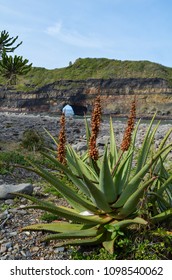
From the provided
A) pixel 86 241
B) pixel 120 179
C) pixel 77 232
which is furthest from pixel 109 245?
pixel 120 179

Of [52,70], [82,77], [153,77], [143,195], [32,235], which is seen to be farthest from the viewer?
[52,70]

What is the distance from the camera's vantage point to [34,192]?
5680 mm

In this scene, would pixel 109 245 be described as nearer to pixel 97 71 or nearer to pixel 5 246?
pixel 5 246

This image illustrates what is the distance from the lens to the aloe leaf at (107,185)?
330 cm

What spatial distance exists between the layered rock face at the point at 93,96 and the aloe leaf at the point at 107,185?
102327 millimetres

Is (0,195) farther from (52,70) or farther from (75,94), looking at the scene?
(52,70)

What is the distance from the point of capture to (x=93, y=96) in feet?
374

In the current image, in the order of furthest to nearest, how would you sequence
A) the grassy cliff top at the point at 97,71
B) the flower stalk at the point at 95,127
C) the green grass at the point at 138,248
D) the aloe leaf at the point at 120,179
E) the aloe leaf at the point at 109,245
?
the grassy cliff top at the point at 97,71, the aloe leaf at the point at 120,179, the green grass at the point at 138,248, the aloe leaf at the point at 109,245, the flower stalk at the point at 95,127

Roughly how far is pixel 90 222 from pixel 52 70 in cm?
12739

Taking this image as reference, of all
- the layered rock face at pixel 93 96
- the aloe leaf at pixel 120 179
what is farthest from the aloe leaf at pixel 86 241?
the layered rock face at pixel 93 96

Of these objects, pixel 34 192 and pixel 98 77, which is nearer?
pixel 34 192

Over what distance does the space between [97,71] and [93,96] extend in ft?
36.9

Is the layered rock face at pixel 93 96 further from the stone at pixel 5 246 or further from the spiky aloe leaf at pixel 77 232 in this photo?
the stone at pixel 5 246

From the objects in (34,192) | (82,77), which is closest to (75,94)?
(82,77)
